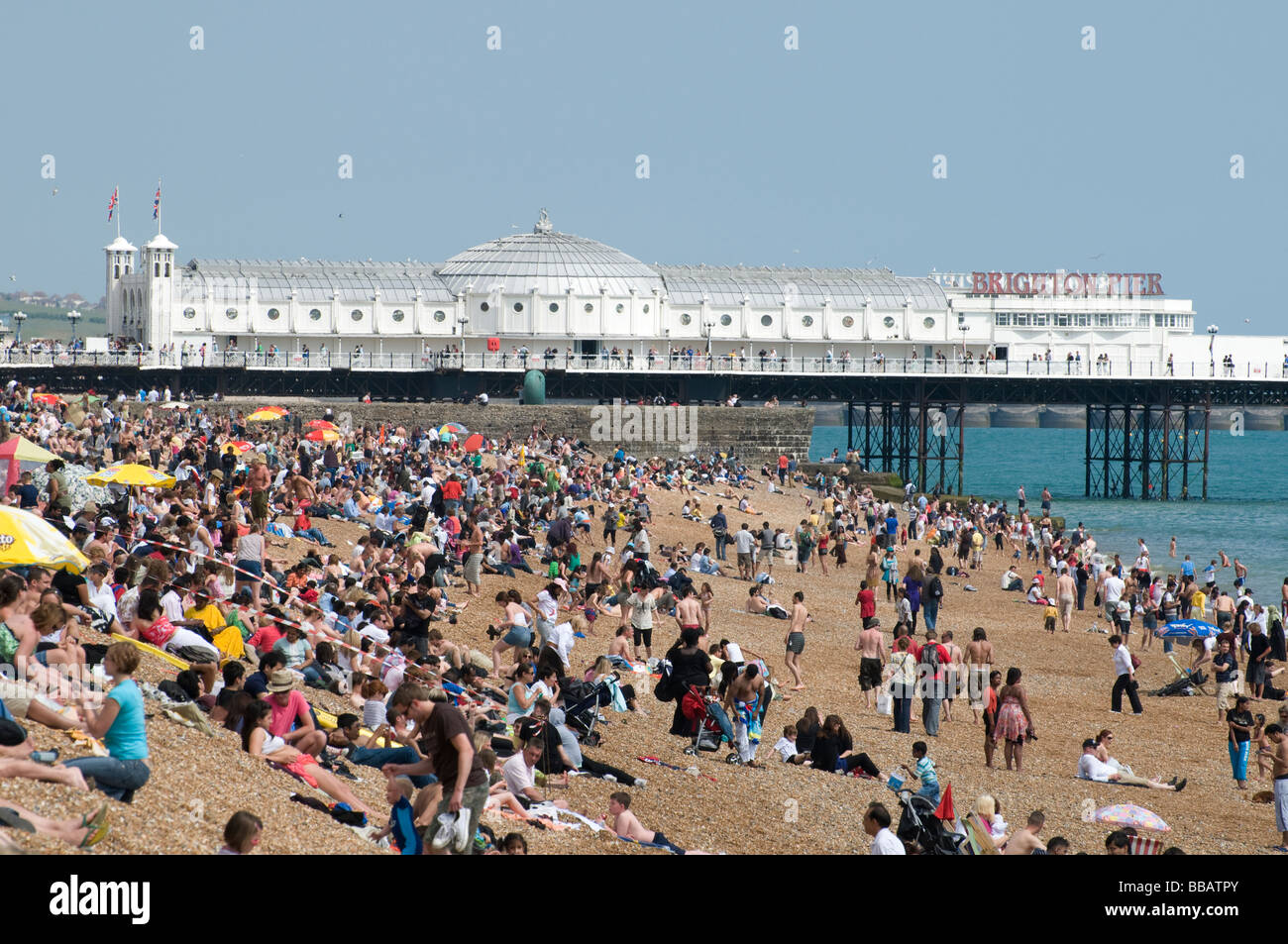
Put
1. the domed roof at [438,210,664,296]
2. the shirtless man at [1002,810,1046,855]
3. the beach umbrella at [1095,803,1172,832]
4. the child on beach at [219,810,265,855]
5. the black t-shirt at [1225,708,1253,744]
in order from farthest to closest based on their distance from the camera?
the domed roof at [438,210,664,296]
the black t-shirt at [1225,708,1253,744]
the beach umbrella at [1095,803,1172,832]
the shirtless man at [1002,810,1046,855]
the child on beach at [219,810,265,855]

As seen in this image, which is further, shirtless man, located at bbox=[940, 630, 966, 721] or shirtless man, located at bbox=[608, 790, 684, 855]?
shirtless man, located at bbox=[940, 630, 966, 721]

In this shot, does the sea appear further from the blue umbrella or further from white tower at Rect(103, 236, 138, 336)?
white tower at Rect(103, 236, 138, 336)

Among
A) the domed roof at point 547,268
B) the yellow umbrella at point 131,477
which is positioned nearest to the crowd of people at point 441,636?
the yellow umbrella at point 131,477

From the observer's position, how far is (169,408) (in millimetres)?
40344

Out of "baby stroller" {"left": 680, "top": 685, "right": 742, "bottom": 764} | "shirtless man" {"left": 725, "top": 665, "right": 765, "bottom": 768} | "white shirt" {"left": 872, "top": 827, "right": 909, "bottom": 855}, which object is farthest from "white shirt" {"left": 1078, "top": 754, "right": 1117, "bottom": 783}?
"white shirt" {"left": 872, "top": 827, "right": 909, "bottom": 855}

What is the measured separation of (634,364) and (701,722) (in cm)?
4022

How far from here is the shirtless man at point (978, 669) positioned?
16531mm

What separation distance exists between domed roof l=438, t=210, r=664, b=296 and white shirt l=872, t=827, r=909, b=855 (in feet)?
167

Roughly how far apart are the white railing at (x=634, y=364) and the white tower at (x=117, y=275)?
A: 6430mm

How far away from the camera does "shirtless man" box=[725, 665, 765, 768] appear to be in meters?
A: 13.3

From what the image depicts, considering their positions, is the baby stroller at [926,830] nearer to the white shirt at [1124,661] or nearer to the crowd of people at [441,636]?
the crowd of people at [441,636]
